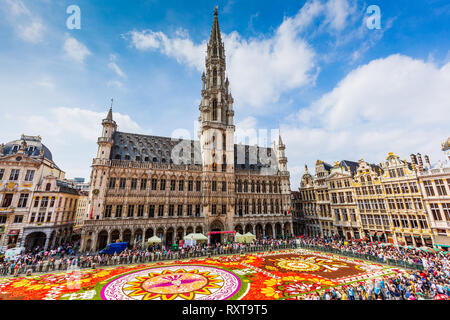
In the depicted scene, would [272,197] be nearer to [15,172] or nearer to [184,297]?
[184,297]

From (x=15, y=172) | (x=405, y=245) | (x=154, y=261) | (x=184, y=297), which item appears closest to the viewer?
(x=184, y=297)

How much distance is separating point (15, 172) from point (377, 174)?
6215cm

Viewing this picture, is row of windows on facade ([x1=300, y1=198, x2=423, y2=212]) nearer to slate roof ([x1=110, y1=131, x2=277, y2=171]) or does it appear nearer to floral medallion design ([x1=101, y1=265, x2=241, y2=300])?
slate roof ([x1=110, y1=131, x2=277, y2=171])

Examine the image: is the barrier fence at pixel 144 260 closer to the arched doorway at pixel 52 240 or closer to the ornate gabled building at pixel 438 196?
the ornate gabled building at pixel 438 196

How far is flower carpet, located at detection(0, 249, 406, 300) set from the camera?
15.0 meters

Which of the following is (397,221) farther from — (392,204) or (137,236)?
(137,236)

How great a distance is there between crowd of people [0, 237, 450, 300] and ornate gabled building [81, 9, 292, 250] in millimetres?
4940

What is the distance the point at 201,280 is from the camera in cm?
1817

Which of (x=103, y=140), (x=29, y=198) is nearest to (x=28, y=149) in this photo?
(x=29, y=198)

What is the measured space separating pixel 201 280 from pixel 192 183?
79.1 ft

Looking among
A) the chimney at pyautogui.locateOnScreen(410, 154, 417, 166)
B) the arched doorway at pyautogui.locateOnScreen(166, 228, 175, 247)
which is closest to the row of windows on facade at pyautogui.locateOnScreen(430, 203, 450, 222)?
the chimney at pyautogui.locateOnScreen(410, 154, 417, 166)

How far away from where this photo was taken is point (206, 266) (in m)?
22.9
